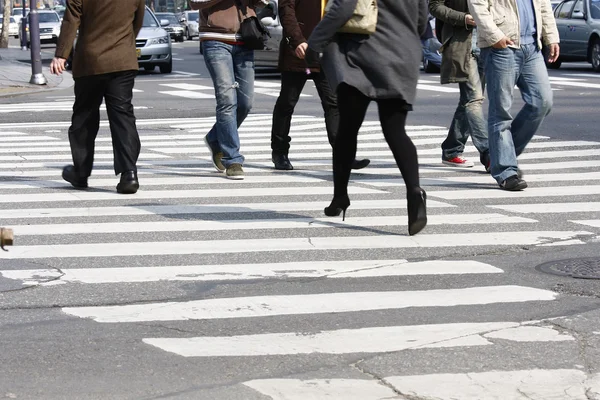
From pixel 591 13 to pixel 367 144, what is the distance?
15808mm

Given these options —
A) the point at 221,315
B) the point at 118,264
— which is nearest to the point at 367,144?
the point at 118,264

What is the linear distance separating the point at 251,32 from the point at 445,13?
1599 mm

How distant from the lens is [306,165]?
450 inches

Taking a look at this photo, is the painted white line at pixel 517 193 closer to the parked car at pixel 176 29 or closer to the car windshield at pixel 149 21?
the car windshield at pixel 149 21

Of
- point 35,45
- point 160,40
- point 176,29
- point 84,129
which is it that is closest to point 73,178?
point 84,129

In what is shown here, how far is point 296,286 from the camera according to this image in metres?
6.20

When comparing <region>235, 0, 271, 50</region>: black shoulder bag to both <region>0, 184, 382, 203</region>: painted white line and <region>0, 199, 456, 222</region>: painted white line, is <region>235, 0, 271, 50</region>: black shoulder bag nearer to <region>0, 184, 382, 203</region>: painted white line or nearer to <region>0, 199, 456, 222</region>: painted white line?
<region>0, 184, 382, 203</region>: painted white line

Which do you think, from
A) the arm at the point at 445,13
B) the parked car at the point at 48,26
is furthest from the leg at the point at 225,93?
the parked car at the point at 48,26

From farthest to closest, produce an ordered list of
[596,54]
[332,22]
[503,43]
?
[596,54], [503,43], [332,22]

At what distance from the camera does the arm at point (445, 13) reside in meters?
10.4

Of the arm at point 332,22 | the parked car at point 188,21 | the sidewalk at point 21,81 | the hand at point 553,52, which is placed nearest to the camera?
the arm at point 332,22

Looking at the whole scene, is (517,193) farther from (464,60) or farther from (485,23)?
(464,60)

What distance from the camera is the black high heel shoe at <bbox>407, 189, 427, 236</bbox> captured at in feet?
24.5

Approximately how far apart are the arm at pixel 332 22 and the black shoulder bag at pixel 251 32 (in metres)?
2.54
